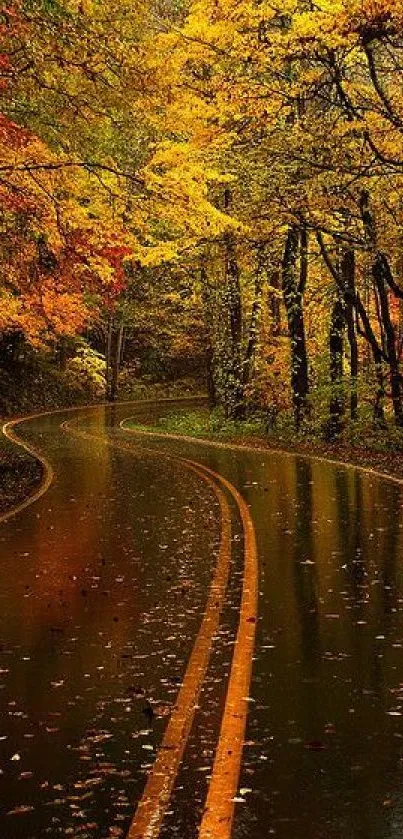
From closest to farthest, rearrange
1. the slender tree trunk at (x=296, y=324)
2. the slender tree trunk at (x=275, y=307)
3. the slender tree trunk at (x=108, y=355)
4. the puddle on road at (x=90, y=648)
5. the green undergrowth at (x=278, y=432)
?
the puddle on road at (x=90, y=648), the green undergrowth at (x=278, y=432), the slender tree trunk at (x=296, y=324), the slender tree trunk at (x=275, y=307), the slender tree trunk at (x=108, y=355)

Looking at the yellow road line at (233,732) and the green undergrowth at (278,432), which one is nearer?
the yellow road line at (233,732)

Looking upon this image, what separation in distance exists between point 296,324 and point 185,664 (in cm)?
2422

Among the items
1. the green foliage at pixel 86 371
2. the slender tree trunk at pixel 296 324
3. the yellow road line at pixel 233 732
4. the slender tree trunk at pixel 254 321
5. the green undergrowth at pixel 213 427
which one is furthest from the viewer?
the green foliage at pixel 86 371

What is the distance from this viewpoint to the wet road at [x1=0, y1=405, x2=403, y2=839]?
4.55 meters

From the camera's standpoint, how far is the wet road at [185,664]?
4547 millimetres

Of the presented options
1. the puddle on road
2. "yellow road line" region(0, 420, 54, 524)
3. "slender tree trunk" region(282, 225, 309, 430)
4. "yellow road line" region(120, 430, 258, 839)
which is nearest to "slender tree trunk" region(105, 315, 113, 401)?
"yellow road line" region(0, 420, 54, 524)

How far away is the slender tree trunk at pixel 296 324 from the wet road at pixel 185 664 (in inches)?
591

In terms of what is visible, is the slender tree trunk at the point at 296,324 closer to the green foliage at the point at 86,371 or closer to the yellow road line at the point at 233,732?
the yellow road line at the point at 233,732

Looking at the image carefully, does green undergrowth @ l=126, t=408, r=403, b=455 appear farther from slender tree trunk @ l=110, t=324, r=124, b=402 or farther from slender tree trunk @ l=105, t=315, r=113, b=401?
slender tree trunk @ l=110, t=324, r=124, b=402

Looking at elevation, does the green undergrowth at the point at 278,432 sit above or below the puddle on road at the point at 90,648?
above

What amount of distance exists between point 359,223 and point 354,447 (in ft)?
18.9

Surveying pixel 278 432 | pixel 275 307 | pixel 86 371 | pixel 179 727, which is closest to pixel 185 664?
pixel 179 727

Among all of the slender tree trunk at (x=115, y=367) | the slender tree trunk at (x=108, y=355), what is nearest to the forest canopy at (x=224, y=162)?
the slender tree trunk at (x=108, y=355)

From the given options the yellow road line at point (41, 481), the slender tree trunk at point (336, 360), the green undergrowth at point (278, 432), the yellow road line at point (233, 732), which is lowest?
the yellow road line at point (233, 732)
